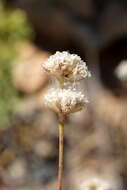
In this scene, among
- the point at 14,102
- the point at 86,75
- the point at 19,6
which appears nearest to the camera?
the point at 86,75

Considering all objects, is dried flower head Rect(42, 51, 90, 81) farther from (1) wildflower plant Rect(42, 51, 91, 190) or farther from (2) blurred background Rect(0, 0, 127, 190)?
(2) blurred background Rect(0, 0, 127, 190)

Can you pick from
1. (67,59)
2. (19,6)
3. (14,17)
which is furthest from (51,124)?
(67,59)

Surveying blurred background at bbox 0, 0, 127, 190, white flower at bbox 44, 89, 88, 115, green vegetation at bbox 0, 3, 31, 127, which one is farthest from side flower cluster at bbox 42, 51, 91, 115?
green vegetation at bbox 0, 3, 31, 127

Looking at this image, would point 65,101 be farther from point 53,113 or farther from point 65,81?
point 53,113

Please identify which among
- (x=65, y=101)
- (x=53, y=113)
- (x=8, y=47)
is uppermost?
(x=8, y=47)

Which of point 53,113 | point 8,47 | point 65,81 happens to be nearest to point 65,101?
point 65,81

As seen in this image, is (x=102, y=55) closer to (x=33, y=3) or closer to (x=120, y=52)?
(x=120, y=52)
